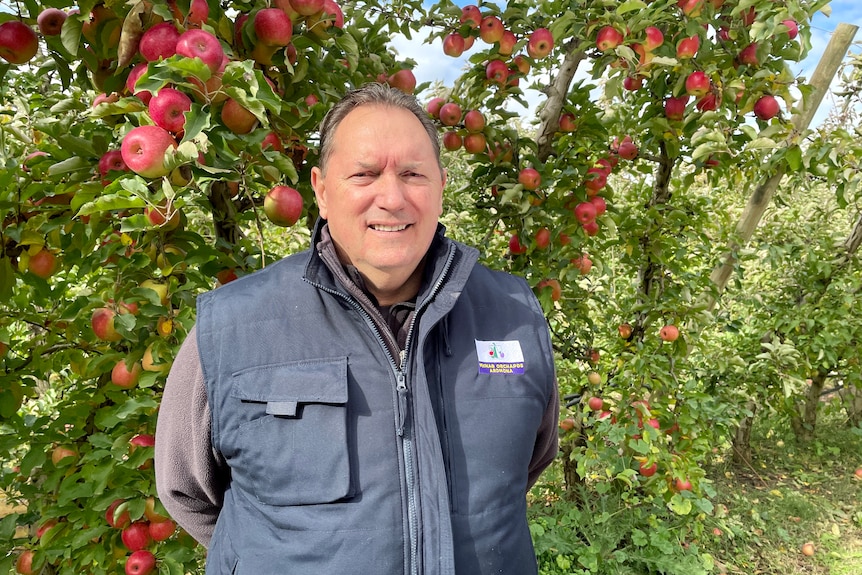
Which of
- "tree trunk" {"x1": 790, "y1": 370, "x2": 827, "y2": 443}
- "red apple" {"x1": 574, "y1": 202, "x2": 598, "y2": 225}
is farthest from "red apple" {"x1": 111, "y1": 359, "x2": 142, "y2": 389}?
"tree trunk" {"x1": 790, "y1": 370, "x2": 827, "y2": 443}

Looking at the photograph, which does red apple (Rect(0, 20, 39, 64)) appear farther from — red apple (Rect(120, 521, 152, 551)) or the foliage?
red apple (Rect(120, 521, 152, 551))

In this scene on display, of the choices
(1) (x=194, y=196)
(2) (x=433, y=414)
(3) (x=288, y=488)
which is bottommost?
(3) (x=288, y=488)

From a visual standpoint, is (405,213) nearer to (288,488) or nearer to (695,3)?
(288,488)

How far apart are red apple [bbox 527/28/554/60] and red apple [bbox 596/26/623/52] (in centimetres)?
28

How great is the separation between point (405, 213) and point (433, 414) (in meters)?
0.39

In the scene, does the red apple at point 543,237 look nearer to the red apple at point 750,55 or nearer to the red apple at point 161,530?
the red apple at point 750,55

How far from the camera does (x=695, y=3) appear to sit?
6.33ft

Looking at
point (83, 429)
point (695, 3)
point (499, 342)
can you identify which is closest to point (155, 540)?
point (83, 429)

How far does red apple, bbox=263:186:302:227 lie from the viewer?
56.0 inches

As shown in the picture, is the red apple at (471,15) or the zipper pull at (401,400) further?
the red apple at (471,15)

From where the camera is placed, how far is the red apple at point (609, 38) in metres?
2.00

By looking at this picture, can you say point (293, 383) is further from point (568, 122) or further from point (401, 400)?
point (568, 122)

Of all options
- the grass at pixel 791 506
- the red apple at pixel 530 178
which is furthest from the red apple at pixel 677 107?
the grass at pixel 791 506

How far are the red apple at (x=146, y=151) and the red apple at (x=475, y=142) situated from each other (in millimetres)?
1541
